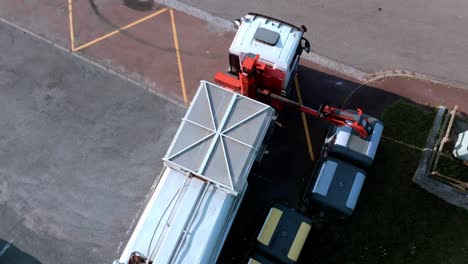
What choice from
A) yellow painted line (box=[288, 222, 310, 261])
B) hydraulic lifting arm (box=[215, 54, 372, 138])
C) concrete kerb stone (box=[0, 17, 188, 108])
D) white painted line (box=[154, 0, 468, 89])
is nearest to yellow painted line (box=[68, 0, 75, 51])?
concrete kerb stone (box=[0, 17, 188, 108])

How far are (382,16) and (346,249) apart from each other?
11989 millimetres

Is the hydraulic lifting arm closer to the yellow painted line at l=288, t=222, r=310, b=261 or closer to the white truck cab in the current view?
the white truck cab

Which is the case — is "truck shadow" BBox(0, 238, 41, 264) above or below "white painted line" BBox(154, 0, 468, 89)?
below

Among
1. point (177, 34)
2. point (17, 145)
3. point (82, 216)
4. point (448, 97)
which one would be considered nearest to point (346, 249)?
point (448, 97)

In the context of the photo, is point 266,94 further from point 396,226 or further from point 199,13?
point 396,226

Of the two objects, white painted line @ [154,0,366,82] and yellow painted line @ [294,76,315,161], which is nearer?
yellow painted line @ [294,76,315,161]

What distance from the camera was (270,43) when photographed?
15.2 metres

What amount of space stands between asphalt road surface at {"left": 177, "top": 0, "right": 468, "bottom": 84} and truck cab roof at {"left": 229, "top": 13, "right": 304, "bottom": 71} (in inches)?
162

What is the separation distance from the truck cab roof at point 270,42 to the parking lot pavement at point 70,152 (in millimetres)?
4891

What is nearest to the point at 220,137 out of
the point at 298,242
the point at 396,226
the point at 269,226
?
the point at 269,226

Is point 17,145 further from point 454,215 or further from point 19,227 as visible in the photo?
point 454,215

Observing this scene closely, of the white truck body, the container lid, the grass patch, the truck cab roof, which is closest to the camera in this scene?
the white truck body

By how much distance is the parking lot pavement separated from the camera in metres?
16.1

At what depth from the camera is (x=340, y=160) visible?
15.3 m
